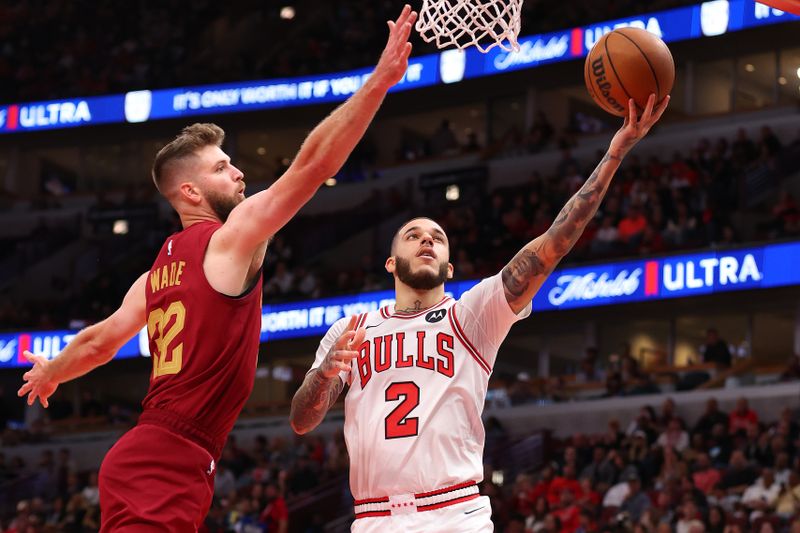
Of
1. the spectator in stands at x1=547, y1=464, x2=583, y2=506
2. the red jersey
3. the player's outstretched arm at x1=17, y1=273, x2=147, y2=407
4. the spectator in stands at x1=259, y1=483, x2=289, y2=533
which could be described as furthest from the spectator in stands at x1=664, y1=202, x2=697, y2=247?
the red jersey

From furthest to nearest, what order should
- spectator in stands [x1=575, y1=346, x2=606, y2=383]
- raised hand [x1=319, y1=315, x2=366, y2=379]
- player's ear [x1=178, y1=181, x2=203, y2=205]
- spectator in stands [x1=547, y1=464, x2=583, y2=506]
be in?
spectator in stands [x1=575, y1=346, x2=606, y2=383] < spectator in stands [x1=547, y1=464, x2=583, y2=506] < raised hand [x1=319, y1=315, x2=366, y2=379] < player's ear [x1=178, y1=181, x2=203, y2=205]

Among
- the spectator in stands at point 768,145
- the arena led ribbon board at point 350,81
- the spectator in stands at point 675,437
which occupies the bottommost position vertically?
the spectator in stands at point 675,437

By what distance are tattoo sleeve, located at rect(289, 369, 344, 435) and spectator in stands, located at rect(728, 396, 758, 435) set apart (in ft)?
36.7

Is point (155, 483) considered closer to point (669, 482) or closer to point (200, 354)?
point (200, 354)

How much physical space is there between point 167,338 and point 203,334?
19 cm

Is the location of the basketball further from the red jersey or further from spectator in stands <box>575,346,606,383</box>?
spectator in stands <box>575,346,606,383</box>

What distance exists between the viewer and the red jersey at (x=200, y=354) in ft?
14.9

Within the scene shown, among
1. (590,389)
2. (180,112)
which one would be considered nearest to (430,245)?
(590,389)

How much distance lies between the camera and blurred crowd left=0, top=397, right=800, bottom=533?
1373cm

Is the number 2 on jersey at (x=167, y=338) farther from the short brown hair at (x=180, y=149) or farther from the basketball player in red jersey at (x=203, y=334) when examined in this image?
the short brown hair at (x=180, y=149)

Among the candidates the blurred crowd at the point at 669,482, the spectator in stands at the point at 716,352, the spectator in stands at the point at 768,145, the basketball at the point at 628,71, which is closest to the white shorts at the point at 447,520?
the basketball at the point at 628,71

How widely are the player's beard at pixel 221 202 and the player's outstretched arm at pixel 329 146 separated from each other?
0.44 meters

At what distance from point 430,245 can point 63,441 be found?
20.3 meters

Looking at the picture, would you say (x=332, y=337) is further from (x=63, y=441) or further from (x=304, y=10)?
(x=304, y=10)
